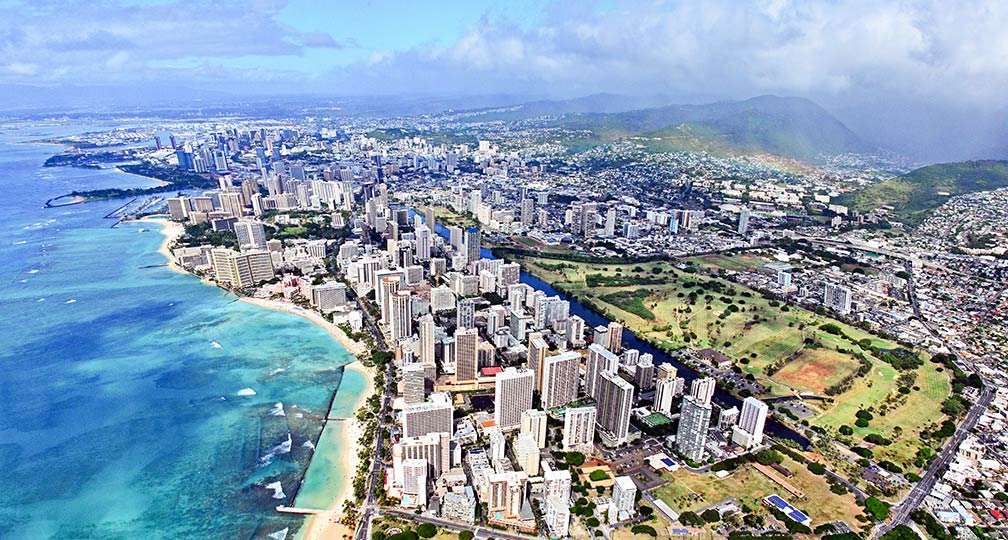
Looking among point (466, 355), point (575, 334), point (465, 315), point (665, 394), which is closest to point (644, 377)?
point (665, 394)

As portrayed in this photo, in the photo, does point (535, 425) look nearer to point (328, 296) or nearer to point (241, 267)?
point (328, 296)

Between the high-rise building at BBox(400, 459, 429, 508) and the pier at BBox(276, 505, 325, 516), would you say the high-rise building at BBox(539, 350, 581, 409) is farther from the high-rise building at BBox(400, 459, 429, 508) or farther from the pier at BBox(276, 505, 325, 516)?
the pier at BBox(276, 505, 325, 516)

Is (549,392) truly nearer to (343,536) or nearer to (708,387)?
(708,387)

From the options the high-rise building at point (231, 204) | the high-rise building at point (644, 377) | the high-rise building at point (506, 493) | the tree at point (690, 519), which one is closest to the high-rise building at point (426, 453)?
the high-rise building at point (506, 493)

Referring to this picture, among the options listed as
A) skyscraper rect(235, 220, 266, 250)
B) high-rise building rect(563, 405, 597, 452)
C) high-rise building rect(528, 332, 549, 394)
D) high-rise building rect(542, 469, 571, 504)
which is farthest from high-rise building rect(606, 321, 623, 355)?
skyscraper rect(235, 220, 266, 250)

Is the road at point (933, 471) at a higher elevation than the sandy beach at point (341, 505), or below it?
below

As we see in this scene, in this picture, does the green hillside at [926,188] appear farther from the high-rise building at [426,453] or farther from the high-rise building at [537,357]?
the high-rise building at [426,453]
